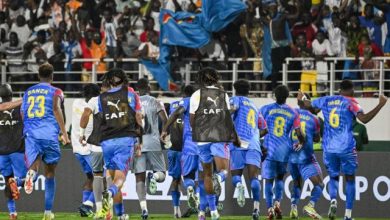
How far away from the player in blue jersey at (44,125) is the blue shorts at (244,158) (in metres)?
3.44

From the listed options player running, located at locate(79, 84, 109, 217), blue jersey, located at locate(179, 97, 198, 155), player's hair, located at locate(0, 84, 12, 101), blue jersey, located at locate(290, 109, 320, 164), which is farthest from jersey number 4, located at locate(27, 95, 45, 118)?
blue jersey, located at locate(290, 109, 320, 164)

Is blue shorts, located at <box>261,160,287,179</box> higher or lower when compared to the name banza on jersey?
lower

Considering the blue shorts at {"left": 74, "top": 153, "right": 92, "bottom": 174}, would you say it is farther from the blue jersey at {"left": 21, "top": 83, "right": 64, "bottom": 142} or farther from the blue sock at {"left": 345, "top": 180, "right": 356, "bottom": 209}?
the blue sock at {"left": 345, "top": 180, "right": 356, "bottom": 209}

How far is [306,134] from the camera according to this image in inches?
921

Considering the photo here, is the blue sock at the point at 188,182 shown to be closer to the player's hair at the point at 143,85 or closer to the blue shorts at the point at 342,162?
the player's hair at the point at 143,85

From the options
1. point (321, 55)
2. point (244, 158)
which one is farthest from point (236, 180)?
point (321, 55)

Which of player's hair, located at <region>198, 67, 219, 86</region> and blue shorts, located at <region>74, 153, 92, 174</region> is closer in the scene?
player's hair, located at <region>198, 67, 219, 86</region>

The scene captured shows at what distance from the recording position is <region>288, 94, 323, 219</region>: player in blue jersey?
23.2 m

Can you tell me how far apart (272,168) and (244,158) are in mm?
861

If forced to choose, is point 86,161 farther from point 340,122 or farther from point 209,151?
point 340,122

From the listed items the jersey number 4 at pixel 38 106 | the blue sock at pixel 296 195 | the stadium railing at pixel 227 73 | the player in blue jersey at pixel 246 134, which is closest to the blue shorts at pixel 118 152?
the jersey number 4 at pixel 38 106

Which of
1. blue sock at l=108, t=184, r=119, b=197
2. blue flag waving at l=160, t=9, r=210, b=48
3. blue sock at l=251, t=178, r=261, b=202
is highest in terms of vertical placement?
blue flag waving at l=160, t=9, r=210, b=48

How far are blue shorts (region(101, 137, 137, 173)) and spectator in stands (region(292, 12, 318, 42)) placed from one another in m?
11.1

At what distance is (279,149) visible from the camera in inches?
898
